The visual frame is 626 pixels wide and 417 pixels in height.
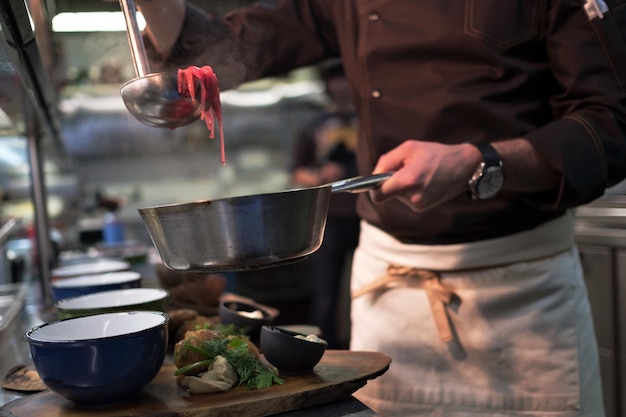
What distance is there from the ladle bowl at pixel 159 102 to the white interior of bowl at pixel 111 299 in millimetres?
384

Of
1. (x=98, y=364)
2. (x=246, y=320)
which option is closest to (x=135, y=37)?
(x=98, y=364)

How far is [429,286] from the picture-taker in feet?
4.77

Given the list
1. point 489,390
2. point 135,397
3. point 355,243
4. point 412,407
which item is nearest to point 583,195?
point 489,390

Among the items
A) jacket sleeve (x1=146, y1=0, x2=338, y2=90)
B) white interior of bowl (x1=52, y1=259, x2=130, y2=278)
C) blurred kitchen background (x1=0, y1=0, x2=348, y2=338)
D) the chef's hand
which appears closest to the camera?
the chef's hand

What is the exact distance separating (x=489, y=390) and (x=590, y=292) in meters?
1.33

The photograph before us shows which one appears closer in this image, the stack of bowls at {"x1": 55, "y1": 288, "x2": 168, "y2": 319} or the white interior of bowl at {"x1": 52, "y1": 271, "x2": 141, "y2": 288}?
the stack of bowls at {"x1": 55, "y1": 288, "x2": 168, "y2": 319}

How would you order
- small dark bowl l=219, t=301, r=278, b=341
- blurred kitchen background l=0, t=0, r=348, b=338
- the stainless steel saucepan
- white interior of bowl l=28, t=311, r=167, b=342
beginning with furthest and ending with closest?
1. blurred kitchen background l=0, t=0, r=348, b=338
2. small dark bowl l=219, t=301, r=278, b=341
3. white interior of bowl l=28, t=311, r=167, b=342
4. the stainless steel saucepan

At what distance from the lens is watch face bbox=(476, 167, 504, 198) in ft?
3.91

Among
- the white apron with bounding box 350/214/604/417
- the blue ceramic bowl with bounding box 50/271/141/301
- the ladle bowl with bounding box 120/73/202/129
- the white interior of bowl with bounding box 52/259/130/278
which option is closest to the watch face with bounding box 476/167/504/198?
the white apron with bounding box 350/214/604/417

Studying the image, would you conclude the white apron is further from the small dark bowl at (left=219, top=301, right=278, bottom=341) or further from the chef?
the small dark bowl at (left=219, top=301, right=278, bottom=341)

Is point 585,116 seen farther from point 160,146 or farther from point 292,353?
point 160,146

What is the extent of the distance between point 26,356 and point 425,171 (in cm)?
87

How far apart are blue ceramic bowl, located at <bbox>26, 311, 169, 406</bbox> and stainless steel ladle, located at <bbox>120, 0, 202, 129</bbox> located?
0.31 meters

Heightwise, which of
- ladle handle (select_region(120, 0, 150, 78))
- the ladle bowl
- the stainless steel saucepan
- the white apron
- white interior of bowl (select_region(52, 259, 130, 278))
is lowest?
the white apron
